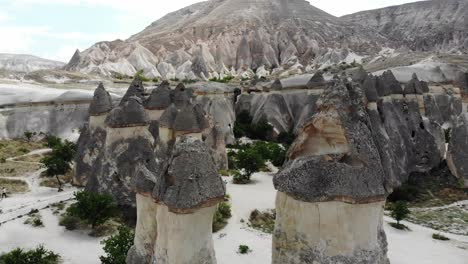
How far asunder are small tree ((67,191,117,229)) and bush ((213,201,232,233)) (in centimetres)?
390

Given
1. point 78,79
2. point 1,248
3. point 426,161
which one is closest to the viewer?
point 1,248

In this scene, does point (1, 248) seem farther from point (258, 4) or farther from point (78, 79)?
point (258, 4)

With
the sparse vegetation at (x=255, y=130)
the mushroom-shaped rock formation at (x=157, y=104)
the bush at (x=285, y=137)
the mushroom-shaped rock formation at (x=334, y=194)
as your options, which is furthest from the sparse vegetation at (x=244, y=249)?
the sparse vegetation at (x=255, y=130)

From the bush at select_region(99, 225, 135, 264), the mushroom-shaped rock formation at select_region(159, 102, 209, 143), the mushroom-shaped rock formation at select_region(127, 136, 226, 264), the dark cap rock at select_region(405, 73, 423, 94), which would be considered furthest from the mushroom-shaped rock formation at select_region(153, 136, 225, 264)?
the dark cap rock at select_region(405, 73, 423, 94)

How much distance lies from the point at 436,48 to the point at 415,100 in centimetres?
8531

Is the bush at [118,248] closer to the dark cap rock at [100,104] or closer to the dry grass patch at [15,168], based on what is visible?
the dark cap rock at [100,104]

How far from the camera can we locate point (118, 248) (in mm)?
11547

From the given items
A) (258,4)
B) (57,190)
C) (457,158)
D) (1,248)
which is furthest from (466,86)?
(258,4)

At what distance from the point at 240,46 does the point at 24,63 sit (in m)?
64.7

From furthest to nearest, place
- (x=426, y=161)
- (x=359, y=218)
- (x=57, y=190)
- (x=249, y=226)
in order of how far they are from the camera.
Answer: (x=426, y=161)
(x=57, y=190)
(x=249, y=226)
(x=359, y=218)

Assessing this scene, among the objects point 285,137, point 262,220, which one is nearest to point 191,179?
point 262,220

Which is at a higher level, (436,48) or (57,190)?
(436,48)

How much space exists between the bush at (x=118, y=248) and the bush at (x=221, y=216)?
4094mm

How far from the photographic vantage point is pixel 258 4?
4776 inches
